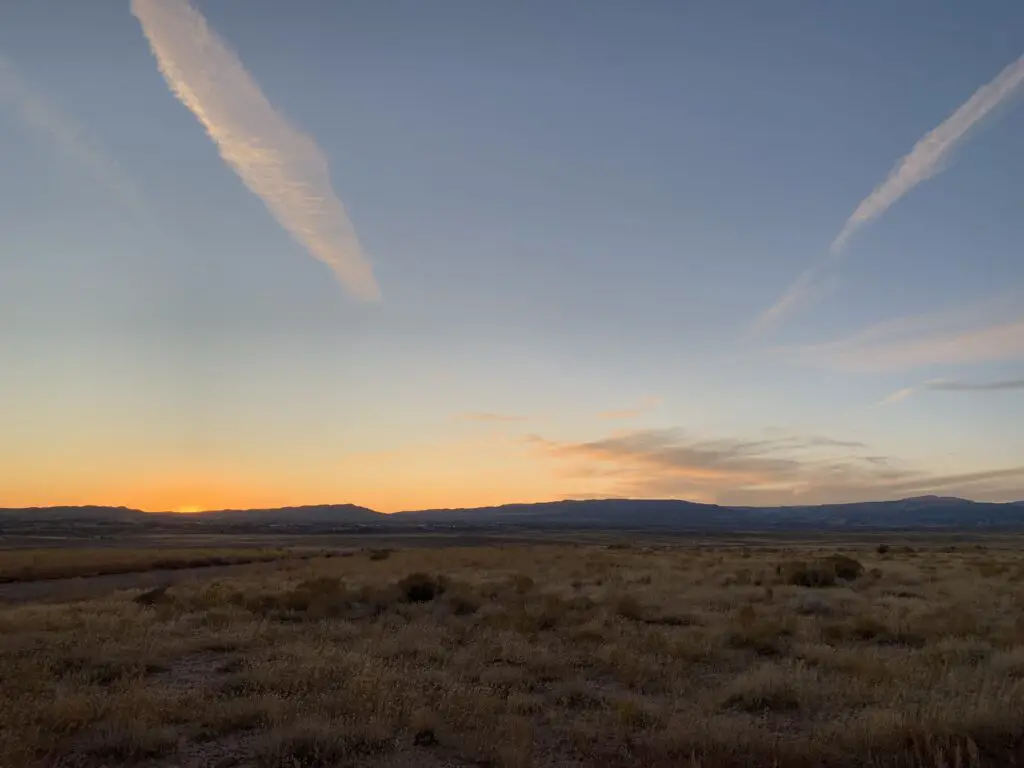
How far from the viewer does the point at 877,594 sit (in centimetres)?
2397

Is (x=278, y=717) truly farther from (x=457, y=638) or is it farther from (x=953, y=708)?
(x=953, y=708)

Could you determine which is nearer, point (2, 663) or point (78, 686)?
point (78, 686)

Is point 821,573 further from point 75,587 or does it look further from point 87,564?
point 87,564

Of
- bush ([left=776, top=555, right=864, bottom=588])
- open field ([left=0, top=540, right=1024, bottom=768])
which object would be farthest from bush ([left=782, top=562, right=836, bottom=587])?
open field ([left=0, top=540, right=1024, bottom=768])

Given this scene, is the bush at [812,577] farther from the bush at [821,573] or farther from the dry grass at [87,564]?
the dry grass at [87,564]

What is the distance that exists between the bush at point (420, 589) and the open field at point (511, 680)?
108 millimetres

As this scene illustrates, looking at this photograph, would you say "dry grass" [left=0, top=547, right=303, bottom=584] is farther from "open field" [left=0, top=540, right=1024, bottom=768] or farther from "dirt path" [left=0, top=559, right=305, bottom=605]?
"open field" [left=0, top=540, right=1024, bottom=768]

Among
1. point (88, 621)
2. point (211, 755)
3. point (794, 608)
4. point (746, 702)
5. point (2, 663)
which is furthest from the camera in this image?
point (794, 608)

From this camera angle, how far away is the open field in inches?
322

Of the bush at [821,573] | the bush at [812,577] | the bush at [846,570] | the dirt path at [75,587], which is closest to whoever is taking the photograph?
the dirt path at [75,587]

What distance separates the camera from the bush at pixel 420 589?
886 inches

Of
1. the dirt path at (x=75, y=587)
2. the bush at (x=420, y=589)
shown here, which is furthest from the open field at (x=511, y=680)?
the dirt path at (x=75, y=587)

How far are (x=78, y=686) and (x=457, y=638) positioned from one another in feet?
23.1

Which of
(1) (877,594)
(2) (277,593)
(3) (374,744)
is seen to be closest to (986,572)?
(1) (877,594)
